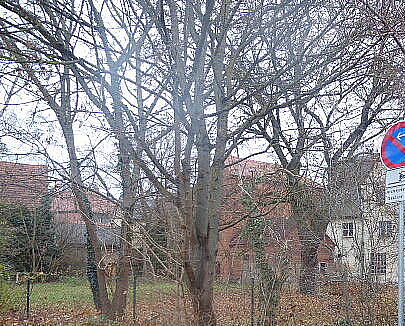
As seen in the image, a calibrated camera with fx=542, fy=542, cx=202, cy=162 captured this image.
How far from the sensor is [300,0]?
6941 millimetres

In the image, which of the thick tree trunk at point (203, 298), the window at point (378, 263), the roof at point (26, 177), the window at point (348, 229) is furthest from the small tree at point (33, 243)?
the window at point (378, 263)

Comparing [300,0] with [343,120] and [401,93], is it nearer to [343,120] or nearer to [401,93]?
[401,93]

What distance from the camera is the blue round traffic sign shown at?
570cm

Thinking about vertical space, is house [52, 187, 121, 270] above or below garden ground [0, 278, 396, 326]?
above

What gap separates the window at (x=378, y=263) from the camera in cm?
835

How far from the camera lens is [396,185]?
5.60m

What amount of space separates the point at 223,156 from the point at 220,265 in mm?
3277

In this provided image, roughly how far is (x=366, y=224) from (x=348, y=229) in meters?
0.49

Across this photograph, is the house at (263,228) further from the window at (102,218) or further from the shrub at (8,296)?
the shrub at (8,296)

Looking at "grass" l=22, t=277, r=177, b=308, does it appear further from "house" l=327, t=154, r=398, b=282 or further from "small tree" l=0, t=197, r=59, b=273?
"house" l=327, t=154, r=398, b=282

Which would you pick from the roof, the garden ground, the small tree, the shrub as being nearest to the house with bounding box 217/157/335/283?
the garden ground

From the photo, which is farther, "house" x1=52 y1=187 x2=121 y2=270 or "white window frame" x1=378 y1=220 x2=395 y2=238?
"house" x1=52 y1=187 x2=121 y2=270

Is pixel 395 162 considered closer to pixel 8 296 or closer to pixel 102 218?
pixel 102 218

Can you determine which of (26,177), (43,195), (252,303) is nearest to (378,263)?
(252,303)
